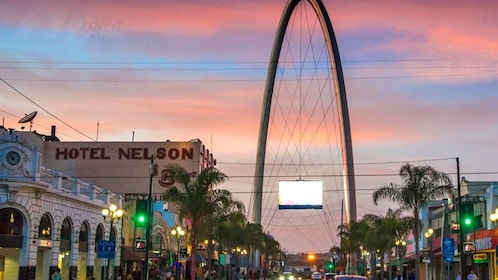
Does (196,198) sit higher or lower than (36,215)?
higher

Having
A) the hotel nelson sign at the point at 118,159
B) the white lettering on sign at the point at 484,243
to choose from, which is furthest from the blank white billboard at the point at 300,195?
the white lettering on sign at the point at 484,243

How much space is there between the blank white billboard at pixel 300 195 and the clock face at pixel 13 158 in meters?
69.9

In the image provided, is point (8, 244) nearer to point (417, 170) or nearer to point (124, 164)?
point (417, 170)

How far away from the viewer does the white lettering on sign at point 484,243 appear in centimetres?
5503

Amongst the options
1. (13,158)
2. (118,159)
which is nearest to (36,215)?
(13,158)

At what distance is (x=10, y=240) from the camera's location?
42875 millimetres

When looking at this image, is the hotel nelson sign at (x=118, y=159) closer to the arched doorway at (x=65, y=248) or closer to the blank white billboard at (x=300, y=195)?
the blank white billboard at (x=300, y=195)

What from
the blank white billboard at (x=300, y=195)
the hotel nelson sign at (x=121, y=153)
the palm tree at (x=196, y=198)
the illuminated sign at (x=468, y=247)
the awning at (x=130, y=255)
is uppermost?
the hotel nelson sign at (x=121, y=153)

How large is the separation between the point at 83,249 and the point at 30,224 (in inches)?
491

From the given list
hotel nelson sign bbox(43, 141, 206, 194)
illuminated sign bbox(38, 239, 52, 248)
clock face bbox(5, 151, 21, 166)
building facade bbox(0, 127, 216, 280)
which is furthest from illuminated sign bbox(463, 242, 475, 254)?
hotel nelson sign bbox(43, 141, 206, 194)

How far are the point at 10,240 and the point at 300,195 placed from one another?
72.3 meters

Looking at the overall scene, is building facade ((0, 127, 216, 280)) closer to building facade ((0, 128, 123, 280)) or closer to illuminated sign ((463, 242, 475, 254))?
building facade ((0, 128, 123, 280))

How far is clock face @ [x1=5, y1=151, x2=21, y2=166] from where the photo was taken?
43.7 m

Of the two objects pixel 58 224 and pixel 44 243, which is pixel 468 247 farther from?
pixel 44 243
